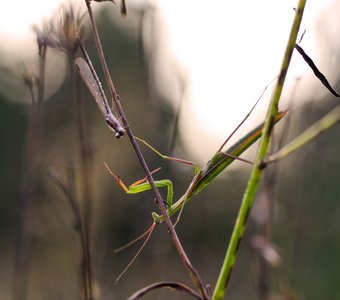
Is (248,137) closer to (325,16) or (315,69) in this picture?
(315,69)

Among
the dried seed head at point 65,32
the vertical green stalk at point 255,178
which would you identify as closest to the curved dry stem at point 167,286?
the vertical green stalk at point 255,178

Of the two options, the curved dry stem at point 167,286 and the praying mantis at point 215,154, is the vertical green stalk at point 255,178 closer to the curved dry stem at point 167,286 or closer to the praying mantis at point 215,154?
the curved dry stem at point 167,286

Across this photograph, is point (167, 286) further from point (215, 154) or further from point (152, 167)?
point (152, 167)

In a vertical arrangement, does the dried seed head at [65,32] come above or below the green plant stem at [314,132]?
below

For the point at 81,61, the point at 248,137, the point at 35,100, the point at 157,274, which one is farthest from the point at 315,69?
the point at 157,274

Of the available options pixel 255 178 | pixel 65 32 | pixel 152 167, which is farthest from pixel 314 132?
pixel 152 167

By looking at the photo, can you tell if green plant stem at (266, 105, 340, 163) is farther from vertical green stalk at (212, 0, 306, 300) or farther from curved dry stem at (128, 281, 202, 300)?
curved dry stem at (128, 281, 202, 300)

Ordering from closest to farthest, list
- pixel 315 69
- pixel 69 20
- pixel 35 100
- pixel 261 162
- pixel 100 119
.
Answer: pixel 261 162 → pixel 315 69 → pixel 69 20 → pixel 35 100 → pixel 100 119

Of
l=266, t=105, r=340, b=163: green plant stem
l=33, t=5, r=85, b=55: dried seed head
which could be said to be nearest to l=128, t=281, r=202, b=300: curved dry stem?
l=266, t=105, r=340, b=163: green plant stem
